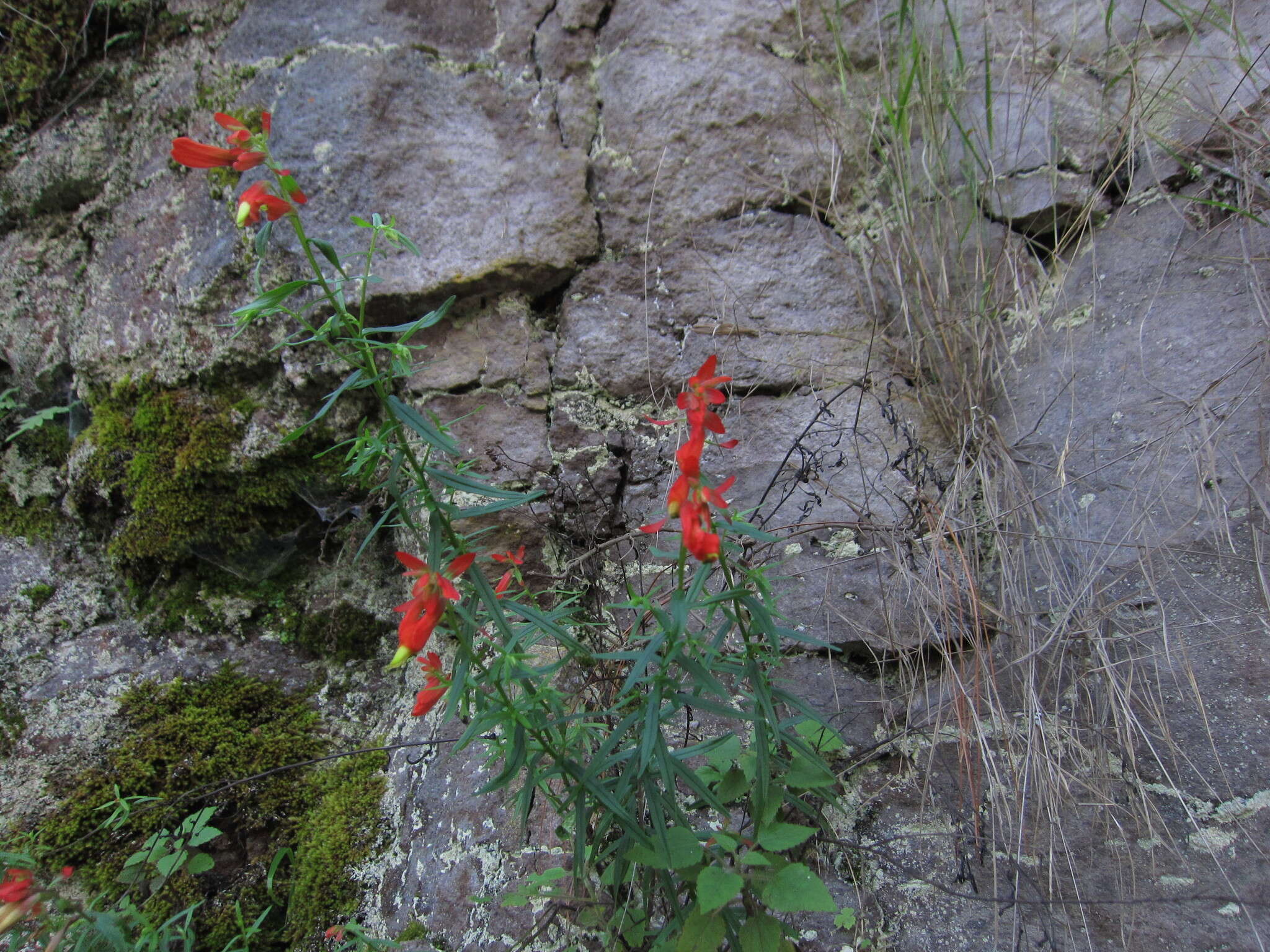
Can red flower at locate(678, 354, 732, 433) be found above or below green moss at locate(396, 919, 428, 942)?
above

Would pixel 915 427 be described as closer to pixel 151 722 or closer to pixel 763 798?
pixel 763 798

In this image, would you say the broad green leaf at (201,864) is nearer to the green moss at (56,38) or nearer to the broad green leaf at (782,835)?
the broad green leaf at (782,835)

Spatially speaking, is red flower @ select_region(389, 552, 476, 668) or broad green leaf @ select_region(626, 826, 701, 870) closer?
red flower @ select_region(389, 552, 476, 668)

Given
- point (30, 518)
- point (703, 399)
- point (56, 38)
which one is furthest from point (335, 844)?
point (56, 38)

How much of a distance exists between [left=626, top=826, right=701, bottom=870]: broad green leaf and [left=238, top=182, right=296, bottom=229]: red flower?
1014mm

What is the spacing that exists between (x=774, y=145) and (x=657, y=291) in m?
0.51

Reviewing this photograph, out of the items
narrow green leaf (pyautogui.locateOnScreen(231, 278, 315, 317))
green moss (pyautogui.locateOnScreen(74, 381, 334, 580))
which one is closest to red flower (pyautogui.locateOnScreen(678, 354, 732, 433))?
narrow green leaf (pyautogui.locateOnScreen(231, 278, 315, 317))

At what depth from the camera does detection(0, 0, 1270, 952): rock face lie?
1395mm

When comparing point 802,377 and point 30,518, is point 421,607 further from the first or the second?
point 30,518

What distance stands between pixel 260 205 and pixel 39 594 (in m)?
1.50

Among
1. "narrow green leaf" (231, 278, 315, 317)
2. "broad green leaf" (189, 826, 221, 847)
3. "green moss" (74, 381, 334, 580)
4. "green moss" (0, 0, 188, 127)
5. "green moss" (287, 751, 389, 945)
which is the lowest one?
"green moss" (287, 751, 389, 945)

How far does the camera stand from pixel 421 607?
38.9 inches

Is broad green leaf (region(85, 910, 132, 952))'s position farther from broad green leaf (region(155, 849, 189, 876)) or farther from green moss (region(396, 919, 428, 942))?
green moss (region(396, 919, 428, 942))

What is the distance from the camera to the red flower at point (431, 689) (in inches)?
43.6
